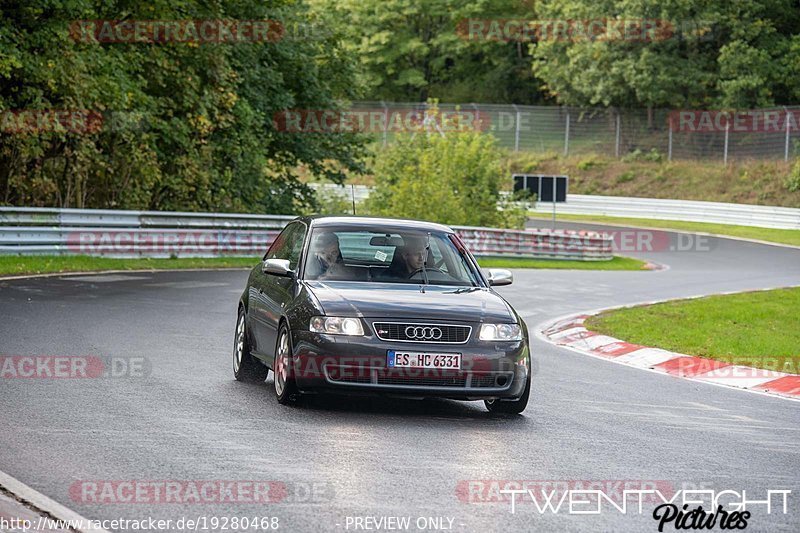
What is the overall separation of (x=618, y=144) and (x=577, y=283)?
43.0 metres

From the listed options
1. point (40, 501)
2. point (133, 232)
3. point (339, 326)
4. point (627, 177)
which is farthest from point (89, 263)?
point (627, 177)

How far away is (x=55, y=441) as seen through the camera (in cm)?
862

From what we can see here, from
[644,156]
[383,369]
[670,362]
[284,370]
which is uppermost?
[383,369]

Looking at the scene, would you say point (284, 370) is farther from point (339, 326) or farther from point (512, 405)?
point (512, 405)

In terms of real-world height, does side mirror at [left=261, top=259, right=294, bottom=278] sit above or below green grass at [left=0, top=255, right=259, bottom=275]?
above

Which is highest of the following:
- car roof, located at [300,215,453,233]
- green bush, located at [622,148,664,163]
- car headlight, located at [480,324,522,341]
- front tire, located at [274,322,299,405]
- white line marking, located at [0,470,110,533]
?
car roof, located at [300,215,453,233]

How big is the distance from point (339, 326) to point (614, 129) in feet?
205

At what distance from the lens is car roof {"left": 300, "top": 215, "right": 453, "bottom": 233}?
11555 millimetres

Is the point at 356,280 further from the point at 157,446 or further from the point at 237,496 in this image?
the point at 237,496

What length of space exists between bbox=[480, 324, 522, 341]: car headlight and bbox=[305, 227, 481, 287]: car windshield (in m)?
0.99

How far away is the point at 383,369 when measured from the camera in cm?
999

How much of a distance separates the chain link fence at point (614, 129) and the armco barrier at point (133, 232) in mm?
29187

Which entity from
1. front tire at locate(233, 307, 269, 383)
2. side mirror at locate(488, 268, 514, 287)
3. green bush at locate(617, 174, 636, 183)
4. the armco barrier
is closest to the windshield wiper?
side mirror at locate(488, 268, 514, 287)

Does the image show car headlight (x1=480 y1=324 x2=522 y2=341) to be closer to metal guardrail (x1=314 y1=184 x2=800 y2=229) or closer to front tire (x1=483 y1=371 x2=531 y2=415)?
front tire (x1=483 y1=371 x2=531 y2=415)
